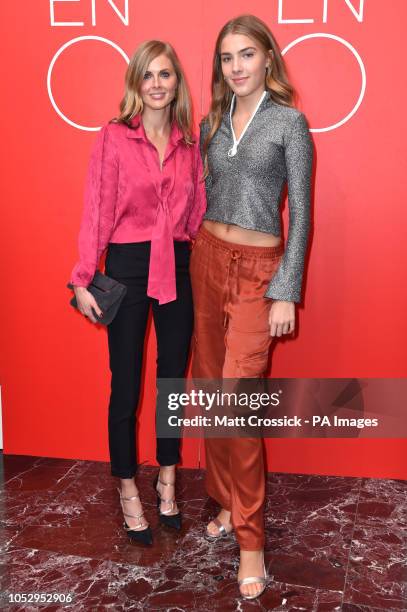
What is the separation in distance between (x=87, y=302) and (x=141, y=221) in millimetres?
331

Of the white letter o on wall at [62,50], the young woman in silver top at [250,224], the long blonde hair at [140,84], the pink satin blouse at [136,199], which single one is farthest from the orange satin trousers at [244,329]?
the white letter o on wall at [62,50]

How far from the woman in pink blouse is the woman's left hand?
1.23 ft

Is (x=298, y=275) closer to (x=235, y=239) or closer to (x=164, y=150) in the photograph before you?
(x=235, y=239)

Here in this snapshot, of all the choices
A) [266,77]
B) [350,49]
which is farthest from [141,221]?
[350,49]

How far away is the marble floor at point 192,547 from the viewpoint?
2100mm

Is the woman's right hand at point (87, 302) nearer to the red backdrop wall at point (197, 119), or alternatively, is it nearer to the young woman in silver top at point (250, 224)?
the young woman in silver top at point (250, 224)

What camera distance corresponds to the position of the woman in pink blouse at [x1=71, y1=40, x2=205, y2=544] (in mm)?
2199

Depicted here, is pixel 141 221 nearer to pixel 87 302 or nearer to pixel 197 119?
pixel 87 302

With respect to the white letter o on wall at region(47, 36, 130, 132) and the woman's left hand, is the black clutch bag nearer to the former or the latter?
the woman's left hand

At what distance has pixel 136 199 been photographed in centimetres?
223

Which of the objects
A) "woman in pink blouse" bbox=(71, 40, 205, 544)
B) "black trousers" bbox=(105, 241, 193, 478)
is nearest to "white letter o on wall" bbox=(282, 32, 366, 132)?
"woman in pink blouse" bbox=(71, 40, 205, 544)

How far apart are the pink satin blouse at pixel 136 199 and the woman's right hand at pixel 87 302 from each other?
0.10 ft

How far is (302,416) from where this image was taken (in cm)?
292

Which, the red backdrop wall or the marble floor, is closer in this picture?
the marble floor
